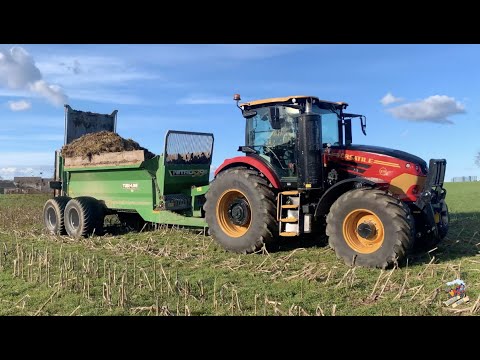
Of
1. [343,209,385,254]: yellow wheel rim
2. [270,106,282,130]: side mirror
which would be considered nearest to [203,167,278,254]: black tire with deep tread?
[270,106,282,130]: side mirror

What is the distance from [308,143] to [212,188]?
80.9 inches

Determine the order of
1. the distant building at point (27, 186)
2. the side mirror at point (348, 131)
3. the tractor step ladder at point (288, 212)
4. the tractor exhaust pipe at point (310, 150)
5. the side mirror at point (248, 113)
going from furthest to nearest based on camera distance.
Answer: the distant building at point (27, 186) → the side mirror at point (348, 131) → the side mirror at point (248, 113) → the tractor step ladder at point (288, 212) → the tractor exhaust pipe at point (310, 150)

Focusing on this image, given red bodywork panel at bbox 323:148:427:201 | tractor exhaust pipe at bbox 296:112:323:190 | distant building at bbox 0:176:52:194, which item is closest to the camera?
red bodywork panel at bbox 323:148:427:201

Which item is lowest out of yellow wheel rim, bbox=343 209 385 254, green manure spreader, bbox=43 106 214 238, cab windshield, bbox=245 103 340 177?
yellow wheel rim, bbox=343 209 385 254

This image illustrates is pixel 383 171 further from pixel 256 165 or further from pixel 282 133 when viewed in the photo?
pixel 256 165

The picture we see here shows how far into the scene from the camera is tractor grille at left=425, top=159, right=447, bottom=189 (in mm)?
6941

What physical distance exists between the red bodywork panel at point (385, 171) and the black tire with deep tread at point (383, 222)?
54 cm

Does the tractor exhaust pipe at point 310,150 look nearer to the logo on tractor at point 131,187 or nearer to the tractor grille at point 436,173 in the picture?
the tractor grille at point 436,173

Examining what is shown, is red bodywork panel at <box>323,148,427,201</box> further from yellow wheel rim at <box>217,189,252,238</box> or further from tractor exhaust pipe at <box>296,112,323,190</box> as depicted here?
yellow wheel rim at <box>217,189,252,238</box>

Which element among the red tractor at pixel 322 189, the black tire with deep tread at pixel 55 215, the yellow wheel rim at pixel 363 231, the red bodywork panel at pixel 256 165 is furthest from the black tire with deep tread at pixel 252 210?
the black tire with deep tread at pixel 55 215

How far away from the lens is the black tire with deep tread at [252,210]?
7.38m

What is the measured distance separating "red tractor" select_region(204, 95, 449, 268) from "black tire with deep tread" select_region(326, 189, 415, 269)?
0.01 meters

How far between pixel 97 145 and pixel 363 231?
678 centimetres
